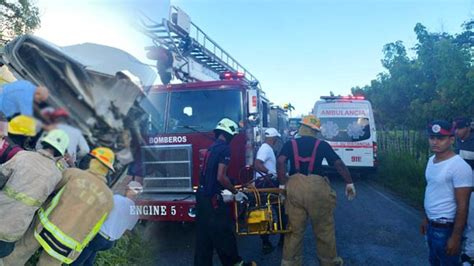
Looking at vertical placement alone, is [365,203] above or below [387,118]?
below

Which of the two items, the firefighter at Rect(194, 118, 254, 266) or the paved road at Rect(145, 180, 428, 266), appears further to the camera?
the paved road at Rect(145, 180, 428, 266)

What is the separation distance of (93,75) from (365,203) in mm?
8949

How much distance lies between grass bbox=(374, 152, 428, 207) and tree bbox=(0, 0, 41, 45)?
883 centimetres

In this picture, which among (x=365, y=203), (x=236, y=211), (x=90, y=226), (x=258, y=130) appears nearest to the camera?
(x=90, y=226)

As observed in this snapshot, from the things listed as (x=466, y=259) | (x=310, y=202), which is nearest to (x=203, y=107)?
(x=310, y=202)

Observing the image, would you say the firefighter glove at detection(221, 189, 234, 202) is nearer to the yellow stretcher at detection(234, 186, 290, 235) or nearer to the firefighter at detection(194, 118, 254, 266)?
the firefighter at detection(194, 118, 254, 266)

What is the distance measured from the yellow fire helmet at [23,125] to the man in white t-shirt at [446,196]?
10.6ft

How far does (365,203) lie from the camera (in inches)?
354

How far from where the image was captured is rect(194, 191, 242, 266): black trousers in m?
4.20

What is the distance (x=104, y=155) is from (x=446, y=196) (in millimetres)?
3148

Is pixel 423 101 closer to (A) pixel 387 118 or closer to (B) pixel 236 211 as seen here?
(A) pixel 387 118

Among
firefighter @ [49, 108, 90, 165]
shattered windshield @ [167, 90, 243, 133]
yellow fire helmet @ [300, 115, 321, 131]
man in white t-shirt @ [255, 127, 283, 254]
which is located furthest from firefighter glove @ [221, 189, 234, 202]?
firefighter @ [49, 108, 90, 165]

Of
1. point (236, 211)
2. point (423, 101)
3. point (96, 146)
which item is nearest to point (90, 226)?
point (96, 146)

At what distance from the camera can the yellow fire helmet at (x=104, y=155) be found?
2.81 feet
